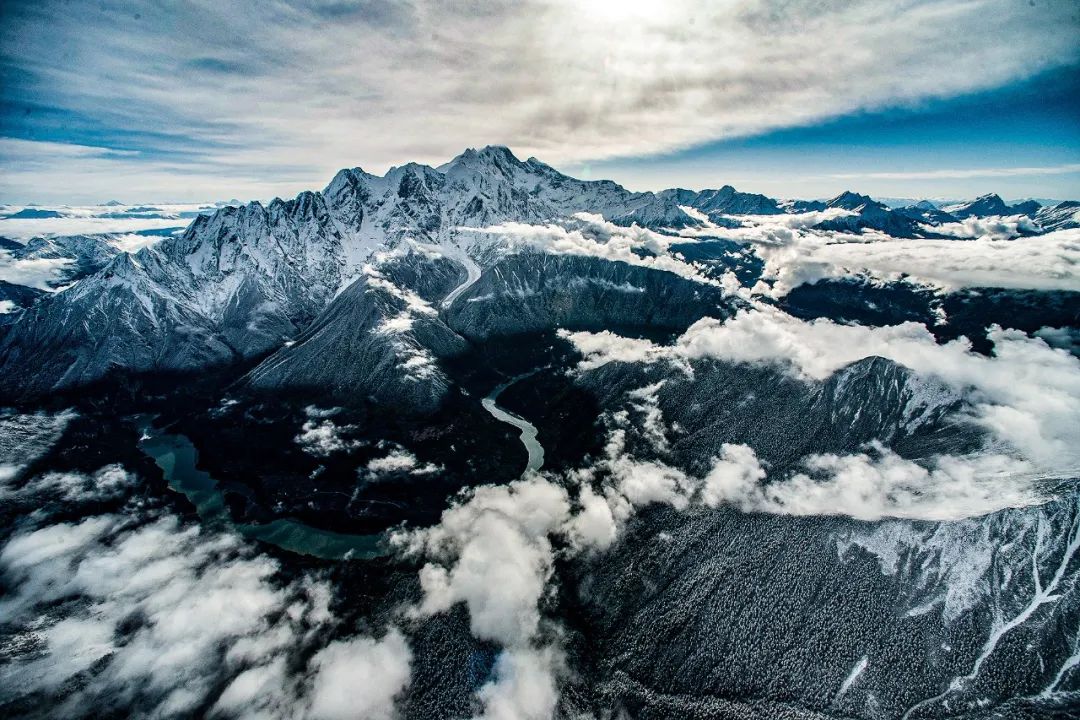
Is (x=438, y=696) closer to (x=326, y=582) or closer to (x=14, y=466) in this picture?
(x=326, y=582)

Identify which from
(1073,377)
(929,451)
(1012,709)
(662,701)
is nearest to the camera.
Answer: (1012,709)

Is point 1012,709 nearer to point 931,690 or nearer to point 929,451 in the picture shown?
point 931,690

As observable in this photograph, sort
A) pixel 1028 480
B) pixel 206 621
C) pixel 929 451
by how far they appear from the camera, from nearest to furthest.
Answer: pixel 206 621
pixel 1028 480
pixel 929 451

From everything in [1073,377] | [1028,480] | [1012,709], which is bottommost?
[1012,709]

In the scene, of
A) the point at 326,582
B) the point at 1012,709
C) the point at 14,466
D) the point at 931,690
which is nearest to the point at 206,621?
the point at 326,582

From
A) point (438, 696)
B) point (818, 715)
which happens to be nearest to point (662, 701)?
point (818, 715)

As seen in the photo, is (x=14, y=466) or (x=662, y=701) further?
(x=14, y=466)

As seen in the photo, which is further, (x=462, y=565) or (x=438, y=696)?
(x=462, y=565)

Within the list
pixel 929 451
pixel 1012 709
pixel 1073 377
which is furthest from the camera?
pixel 1073 377

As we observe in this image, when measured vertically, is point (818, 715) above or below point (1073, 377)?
below
